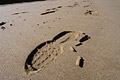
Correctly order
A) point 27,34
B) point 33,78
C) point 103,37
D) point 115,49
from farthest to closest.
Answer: point 27,34
point 103,37
point 115,49
point 33,78

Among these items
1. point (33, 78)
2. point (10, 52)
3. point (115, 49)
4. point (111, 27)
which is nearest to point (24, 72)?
point (33, 78)

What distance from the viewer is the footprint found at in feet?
3.68

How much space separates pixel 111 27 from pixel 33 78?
146 centimetres

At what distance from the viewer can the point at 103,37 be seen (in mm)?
1523

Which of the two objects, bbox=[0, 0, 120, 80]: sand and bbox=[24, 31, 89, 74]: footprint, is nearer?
bbox=[0, 0, 120, 80]: sand

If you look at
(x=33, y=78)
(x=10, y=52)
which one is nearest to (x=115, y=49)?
(x=33, y=78)

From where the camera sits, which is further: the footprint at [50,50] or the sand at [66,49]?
the footprint at [50,50]

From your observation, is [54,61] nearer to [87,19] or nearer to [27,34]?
[27,34]

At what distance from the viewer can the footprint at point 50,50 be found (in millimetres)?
1120

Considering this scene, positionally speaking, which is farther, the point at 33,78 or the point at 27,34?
the point at 27,34

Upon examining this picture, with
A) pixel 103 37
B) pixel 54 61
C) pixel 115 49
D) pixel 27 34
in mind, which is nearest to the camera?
pixel 54 61

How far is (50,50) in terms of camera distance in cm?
133

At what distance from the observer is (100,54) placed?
1206mm

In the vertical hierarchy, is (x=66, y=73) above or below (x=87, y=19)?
below
